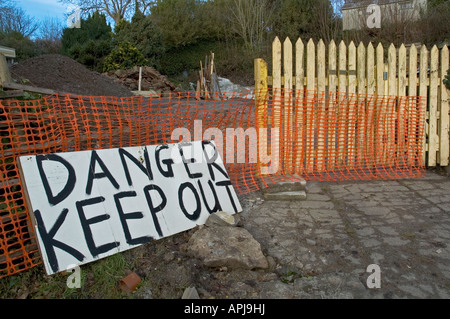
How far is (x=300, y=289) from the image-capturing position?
237cm

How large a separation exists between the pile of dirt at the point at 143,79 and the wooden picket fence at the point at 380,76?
478 inches

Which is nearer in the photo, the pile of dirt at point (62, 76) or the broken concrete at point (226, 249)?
the broken concrete at point (226, 249)

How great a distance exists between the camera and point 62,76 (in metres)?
11.2

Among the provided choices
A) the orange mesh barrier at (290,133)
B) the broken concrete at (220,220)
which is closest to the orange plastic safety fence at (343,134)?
the orange mesh barrier at (290,133)

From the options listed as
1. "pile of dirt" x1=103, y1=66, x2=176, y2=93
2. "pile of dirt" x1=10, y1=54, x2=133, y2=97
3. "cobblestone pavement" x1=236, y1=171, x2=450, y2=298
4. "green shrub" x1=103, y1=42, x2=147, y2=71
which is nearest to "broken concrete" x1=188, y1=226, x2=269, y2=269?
"cobblestone pavement" x1=236, y1=171, x2=450, y2=298

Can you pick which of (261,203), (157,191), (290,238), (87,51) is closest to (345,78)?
(261,203)

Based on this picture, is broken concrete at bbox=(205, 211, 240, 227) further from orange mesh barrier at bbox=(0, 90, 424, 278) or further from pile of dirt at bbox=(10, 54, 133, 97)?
pile of dirt at bbox=(10, 54, 133, 97)

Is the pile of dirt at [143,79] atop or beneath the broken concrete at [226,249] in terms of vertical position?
atop

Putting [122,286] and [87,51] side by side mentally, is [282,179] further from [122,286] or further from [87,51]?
[87,51]

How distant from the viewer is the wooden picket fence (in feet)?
15.4

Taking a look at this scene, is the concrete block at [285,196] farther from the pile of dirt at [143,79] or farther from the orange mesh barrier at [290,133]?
the pile of dirt at [143,79]

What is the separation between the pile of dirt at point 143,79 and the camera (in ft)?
52.5

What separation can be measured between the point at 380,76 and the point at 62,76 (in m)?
9.89

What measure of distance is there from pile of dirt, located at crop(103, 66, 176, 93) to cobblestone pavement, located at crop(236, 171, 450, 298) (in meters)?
13.2
